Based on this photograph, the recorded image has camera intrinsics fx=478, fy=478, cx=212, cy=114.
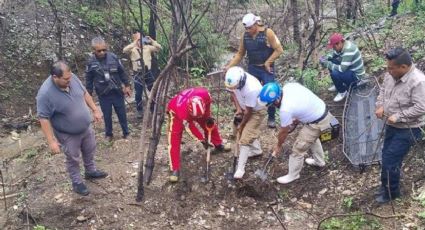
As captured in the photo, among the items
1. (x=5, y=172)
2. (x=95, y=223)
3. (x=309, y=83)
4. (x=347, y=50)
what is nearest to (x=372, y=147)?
(x=347, y=50)

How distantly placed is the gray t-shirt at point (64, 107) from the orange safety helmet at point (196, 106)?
114cm

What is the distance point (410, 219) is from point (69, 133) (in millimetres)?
3575

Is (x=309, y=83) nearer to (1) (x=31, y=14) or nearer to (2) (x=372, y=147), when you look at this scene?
(2) (x=372, y=147)

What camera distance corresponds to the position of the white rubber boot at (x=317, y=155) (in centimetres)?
A: 557

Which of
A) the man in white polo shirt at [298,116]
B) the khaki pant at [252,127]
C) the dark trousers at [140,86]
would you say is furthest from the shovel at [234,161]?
the dark trousers at [140,86]

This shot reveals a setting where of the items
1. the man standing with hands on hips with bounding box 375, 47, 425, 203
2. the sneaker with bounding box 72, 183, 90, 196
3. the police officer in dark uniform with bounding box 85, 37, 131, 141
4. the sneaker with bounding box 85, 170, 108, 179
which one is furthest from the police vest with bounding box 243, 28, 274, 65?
the sneaker with bounding box 72, 183, 90, 196

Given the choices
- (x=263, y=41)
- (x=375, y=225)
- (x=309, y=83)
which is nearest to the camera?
(x=375, y=225)

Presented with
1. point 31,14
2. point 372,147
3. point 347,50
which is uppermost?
point 31,14

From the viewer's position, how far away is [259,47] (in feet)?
21.2

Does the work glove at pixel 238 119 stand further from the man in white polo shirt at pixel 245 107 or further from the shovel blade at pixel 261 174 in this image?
the shovel blade at pixel 261 174

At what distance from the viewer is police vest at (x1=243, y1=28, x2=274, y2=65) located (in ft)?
21.1

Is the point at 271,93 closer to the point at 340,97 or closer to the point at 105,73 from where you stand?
the point at 105,73

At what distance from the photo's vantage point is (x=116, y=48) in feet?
38.6

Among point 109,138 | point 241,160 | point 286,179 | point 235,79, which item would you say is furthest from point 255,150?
point 109,138
